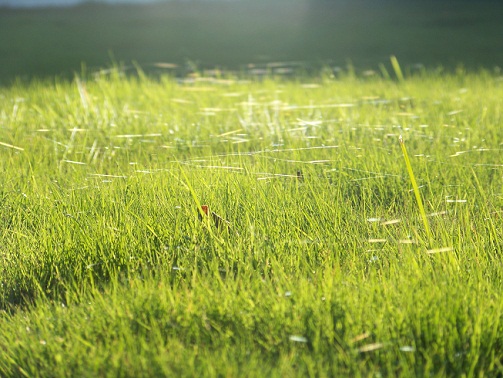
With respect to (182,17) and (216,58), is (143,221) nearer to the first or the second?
(216,58)

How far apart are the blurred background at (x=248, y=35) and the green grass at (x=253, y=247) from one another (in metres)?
2.36

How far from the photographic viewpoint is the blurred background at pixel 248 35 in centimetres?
605

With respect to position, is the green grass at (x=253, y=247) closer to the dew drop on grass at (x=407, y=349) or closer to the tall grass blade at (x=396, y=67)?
the dew drop on grass at (x=407, y=349)

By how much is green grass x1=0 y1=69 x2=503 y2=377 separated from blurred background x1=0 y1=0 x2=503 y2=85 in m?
2.36

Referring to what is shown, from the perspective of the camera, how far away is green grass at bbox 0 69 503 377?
142 cm

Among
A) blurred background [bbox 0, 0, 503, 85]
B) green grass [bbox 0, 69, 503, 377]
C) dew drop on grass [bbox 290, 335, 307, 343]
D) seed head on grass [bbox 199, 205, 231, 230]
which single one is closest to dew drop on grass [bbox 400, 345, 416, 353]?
green grass [bbox 0, 69, 503, 377]

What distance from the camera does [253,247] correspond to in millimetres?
1878

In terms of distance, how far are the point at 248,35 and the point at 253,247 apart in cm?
681

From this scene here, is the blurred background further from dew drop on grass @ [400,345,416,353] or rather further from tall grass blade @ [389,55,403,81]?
dew drop on grass @ [400,345,416,353]

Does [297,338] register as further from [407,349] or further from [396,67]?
[396,67]

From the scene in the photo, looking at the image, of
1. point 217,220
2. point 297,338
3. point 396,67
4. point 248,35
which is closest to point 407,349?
point 297,338

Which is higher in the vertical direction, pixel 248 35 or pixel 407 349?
pixel 248 35

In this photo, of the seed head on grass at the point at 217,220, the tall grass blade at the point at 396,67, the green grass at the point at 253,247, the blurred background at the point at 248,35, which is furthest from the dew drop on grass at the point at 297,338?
the blurred background at the point at 248,35

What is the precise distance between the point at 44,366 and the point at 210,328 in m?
0.36
